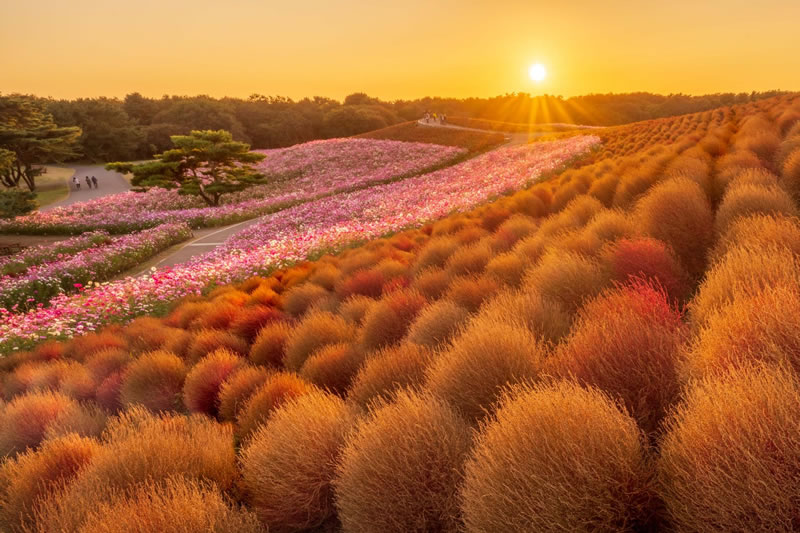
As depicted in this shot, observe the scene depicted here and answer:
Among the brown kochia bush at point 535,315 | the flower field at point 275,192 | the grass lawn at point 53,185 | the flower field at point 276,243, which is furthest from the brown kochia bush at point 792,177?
the grass lawn at point 53,185


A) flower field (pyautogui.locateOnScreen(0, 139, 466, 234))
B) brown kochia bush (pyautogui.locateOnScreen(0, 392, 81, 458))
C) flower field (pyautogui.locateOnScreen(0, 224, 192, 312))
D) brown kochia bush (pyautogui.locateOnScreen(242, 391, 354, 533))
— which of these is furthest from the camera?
flower field (pyautogui.locateOnScreen(0, 139, 466, 234))

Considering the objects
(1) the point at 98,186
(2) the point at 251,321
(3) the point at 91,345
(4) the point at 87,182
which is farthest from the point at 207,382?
(4) the point at 87,182

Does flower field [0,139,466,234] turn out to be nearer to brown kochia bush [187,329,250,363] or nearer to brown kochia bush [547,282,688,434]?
brown kochia bush [187,329,250,363]

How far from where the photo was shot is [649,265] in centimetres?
390

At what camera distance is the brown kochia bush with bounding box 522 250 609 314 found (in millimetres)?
3943

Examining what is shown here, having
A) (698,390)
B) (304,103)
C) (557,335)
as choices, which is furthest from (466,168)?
(304,103)

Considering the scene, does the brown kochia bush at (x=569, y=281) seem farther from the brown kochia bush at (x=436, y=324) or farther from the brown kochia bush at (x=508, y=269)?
the brown kochia bush at (x=508, y=269)

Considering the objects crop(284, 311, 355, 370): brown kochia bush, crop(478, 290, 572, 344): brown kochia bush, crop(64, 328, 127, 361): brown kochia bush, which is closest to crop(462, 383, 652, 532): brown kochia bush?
crop(478, 290, 572, 344): brown kochia bush

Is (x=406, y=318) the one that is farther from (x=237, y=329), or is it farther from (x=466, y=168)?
(x=466, y=168)

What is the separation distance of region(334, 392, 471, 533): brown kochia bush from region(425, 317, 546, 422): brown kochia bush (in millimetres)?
459

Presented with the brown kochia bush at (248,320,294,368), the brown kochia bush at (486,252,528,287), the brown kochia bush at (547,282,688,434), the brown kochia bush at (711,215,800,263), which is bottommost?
the brown kochia bush at (248,320,294,368)

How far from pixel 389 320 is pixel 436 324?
0.85m

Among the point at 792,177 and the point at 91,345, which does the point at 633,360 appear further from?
the point at 91,345

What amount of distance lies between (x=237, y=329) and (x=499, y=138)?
38.9 m
